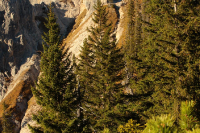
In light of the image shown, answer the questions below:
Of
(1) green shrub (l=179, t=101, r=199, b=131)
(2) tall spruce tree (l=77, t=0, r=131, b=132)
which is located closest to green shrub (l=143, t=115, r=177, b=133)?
(1) green shrub (l=179, t=101, r=199, b=131)

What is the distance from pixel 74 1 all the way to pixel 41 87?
99840 mm

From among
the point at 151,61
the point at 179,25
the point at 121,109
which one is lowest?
the point at 121,109

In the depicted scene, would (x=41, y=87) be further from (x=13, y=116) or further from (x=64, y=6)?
(x=64, y=6)

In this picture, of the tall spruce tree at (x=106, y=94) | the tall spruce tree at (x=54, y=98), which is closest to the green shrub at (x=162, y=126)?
the tall spruce tree at (x=54, y=98)

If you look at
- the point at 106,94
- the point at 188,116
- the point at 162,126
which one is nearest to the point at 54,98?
the point at 106,94

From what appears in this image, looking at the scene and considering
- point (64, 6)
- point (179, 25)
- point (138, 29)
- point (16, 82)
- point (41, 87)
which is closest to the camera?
point (179, 25)

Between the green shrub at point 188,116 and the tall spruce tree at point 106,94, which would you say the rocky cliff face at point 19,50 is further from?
the green shrub at point 188,116

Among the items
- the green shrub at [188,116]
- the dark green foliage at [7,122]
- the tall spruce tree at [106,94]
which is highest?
the green shrub at [188,116]

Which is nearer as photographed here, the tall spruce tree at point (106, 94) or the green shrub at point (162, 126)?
the green shrub at point (162, 126)

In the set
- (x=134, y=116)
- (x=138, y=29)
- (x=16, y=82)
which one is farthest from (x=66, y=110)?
(x=16, y=82)

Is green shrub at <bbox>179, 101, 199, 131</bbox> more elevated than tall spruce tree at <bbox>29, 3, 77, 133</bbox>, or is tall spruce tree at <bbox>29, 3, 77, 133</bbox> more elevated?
green shrub at <bbox>179, 101, 199, 131</bbox>

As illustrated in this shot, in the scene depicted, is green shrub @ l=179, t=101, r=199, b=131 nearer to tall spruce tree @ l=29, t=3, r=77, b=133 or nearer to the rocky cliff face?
tall spruce tree @ l=29, t=3, r=77, b=133

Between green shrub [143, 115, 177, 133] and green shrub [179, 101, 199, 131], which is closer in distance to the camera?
green shrub [143, 115, 177, 133]

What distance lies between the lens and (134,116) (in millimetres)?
15211
